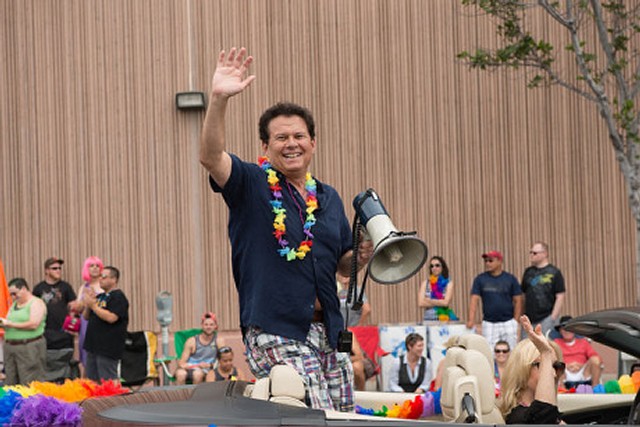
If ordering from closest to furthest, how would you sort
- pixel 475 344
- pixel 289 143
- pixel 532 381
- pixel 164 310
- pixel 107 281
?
pixel 289 143 < pixel 532 381 < pixel 475 344 < pixel 107 281 < pixel 164 310

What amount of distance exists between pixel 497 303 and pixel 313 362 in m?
8.94

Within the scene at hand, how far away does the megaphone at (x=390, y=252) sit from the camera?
15.5 feet

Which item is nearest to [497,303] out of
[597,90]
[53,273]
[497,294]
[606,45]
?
[497,294]

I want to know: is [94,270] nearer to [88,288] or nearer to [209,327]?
[88,288]

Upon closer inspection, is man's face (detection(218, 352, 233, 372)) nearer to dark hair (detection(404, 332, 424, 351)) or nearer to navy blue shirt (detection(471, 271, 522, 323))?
dark hair (detection(404, 332, 424, 351))

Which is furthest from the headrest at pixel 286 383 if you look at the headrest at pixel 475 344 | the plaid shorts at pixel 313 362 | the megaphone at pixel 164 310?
the megaphone at pixel 164 310

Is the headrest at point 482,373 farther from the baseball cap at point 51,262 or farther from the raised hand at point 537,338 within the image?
the baseball cap at point 51,262

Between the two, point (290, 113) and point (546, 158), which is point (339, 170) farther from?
point (290, 113)

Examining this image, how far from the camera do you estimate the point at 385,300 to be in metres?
16.5

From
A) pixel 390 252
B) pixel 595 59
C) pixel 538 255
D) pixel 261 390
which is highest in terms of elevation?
pixel 595 59

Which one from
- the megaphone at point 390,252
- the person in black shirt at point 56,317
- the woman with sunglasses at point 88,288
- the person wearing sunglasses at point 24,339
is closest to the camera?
the megaphone at point 390,252

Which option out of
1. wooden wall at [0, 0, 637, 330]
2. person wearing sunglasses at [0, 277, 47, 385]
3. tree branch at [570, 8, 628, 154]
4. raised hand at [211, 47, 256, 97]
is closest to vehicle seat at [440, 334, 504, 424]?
raised hand at [211, 47, 256, 97]

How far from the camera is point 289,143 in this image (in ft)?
16.8

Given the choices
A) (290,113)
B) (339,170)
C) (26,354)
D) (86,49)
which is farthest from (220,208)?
(290,113)
